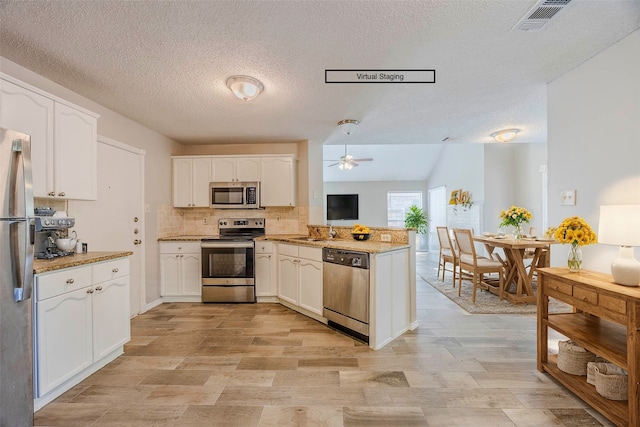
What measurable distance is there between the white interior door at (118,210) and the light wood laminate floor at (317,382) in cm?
89

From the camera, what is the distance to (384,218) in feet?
31.2

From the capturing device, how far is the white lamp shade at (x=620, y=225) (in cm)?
155

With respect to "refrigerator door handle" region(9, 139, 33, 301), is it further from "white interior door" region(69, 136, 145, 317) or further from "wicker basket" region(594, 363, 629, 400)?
"wicker basket" region(594, 363, 629, 400)

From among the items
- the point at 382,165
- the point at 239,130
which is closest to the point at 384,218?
the point at 382,165

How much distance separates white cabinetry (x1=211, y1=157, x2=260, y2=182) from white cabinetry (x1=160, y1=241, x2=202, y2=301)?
1.07 meters

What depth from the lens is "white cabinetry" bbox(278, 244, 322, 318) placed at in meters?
3.13

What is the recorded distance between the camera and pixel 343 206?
9211mm

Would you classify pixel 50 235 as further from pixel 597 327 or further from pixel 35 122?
pixel 597 327

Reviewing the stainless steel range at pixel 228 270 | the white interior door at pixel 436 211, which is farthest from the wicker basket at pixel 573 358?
the white interior door at pixel 436 211

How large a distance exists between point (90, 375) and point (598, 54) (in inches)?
178

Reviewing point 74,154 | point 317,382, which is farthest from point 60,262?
point 317,382

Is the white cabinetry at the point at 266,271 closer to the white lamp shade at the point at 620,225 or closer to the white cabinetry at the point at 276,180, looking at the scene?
the white cabinetry at the point at 276,180

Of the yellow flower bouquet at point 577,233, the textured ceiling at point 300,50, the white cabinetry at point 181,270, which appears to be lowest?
the white cabinetry at point 181,270

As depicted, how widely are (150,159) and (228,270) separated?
182 centimetres
